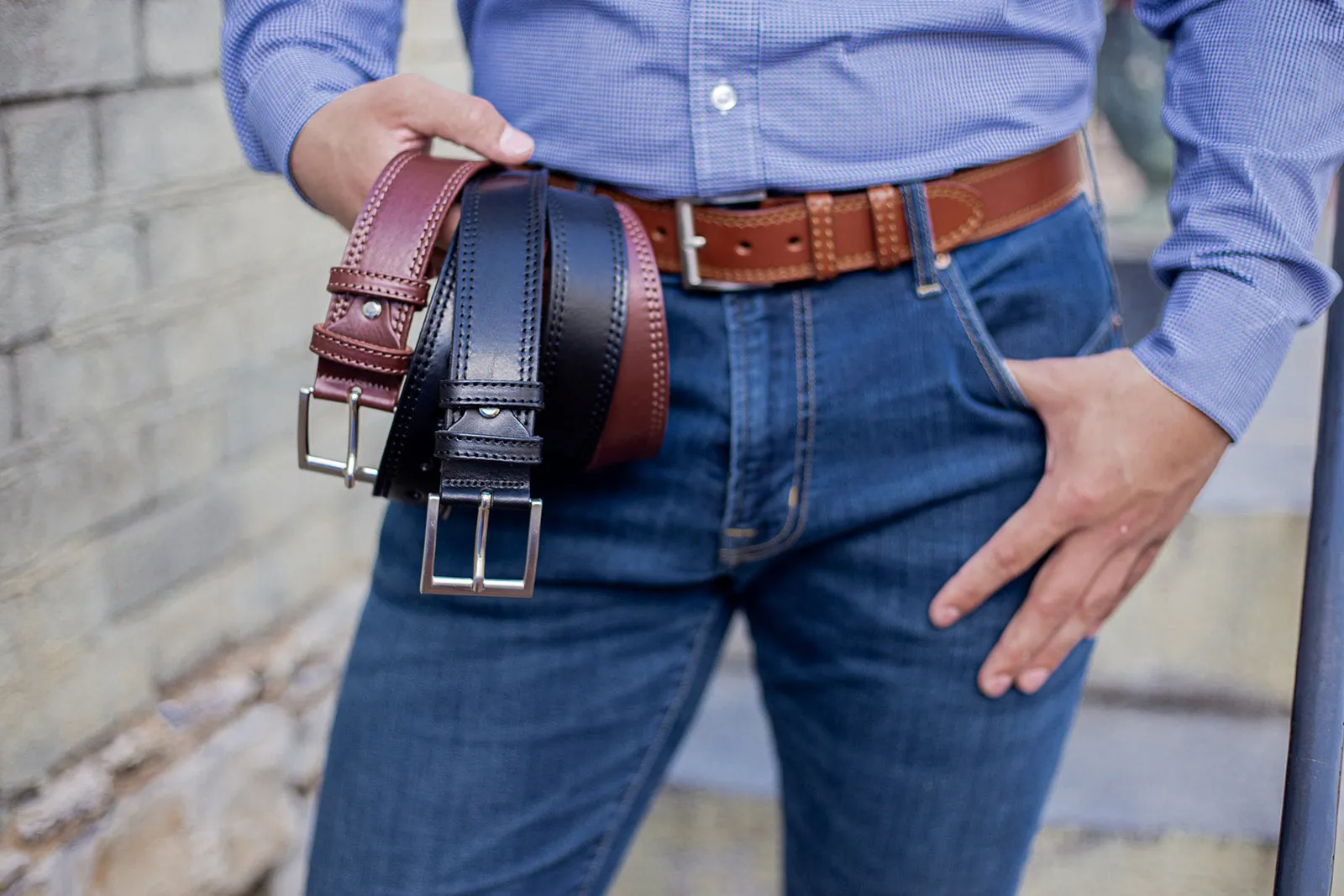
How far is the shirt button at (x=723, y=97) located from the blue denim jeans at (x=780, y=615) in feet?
0.43

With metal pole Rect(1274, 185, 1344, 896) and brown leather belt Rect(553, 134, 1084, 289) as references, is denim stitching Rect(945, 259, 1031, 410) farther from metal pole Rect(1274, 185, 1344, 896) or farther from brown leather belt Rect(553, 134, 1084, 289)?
metal pole Rect(1274, 185, 1344, 896)

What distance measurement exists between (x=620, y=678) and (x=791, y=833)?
25cm

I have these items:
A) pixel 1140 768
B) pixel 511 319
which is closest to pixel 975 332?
pixel 511 319

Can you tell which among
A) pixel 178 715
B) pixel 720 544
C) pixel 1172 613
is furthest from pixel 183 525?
pixel 1172 613

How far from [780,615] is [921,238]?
1.03ft

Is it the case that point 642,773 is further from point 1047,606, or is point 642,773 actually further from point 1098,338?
point 1098,338

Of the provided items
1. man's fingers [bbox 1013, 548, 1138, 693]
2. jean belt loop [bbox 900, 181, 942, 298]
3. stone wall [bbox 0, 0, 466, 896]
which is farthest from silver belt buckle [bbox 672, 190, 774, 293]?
stone wall [bbox 0, 0, 466, 896]

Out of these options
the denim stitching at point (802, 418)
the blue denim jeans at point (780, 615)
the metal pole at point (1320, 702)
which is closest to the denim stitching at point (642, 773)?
the blue denim jeans at point (780, 615)

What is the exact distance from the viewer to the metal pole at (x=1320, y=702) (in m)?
0.90

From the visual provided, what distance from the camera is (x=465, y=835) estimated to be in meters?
0.95

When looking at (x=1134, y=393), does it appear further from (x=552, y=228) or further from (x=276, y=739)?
(x=276, y=739)

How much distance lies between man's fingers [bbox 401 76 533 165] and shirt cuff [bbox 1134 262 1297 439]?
470 millimetres

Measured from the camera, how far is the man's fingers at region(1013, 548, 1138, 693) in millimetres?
942

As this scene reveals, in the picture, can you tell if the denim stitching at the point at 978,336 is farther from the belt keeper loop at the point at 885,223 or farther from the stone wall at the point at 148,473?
the stone wall at the point at 148,473
